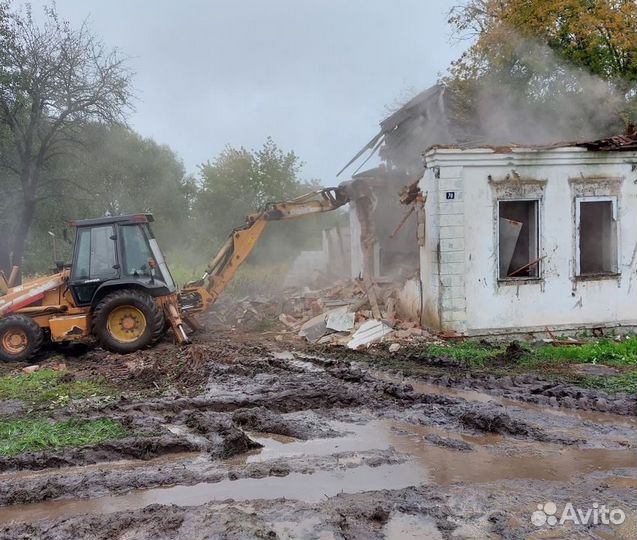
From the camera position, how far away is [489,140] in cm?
1516

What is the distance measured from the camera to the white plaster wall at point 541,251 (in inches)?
444

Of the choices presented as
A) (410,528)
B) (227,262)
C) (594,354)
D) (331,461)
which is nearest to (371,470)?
(331,461)

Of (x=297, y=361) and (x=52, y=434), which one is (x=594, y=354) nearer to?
(x=297, y=361)

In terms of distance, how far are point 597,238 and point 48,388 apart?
1072cm

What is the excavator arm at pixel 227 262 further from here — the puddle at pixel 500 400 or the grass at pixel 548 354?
the puddle at pixel 500 400

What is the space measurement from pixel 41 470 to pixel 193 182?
114 feet

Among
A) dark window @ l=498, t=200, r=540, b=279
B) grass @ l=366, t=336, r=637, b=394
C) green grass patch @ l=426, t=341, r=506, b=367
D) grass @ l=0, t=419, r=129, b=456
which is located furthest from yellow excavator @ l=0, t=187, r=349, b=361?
dark window @ l=498, t=200, r=540, b=279

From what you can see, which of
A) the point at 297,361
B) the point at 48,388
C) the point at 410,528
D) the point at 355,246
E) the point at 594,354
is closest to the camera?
the point at 410,528

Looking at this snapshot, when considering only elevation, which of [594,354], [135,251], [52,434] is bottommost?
[52,434]

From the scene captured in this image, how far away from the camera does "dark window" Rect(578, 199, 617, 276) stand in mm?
11953

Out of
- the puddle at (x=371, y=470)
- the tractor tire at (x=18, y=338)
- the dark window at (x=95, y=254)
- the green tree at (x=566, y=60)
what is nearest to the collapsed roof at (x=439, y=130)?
the green tree at (x=566, y=60)

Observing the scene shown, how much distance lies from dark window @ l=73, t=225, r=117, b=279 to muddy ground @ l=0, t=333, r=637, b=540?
2795 mm

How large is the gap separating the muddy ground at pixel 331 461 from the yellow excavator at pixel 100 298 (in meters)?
2.20

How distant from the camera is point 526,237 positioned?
1202 centimetres
